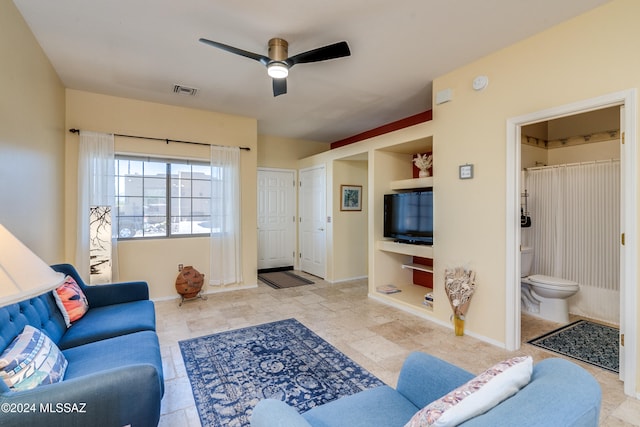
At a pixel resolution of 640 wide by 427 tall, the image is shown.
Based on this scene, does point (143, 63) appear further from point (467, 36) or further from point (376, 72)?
point (467, 36)

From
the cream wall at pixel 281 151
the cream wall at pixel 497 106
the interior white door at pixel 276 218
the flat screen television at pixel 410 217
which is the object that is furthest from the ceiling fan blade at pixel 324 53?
the interior white door at pixel 276 218

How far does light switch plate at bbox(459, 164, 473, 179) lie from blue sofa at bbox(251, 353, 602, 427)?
2.24 meters

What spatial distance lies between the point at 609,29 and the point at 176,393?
4054mm

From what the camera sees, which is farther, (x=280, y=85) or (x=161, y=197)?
(x=161, y=197)

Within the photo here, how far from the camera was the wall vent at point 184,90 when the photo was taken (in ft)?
12.2

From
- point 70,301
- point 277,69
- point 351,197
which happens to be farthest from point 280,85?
point 351,197

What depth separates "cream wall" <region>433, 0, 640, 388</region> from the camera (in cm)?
223

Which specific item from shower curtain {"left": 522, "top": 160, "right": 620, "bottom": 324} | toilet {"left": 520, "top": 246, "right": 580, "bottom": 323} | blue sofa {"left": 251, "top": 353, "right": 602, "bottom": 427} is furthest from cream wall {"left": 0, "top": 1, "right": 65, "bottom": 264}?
shower curtain {"left": 522, "top": 160, "right": 620, "bottom": 324}

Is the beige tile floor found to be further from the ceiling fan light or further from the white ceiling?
the white ceiling

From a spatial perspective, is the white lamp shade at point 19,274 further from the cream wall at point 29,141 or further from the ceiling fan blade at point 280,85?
the ceiling fan blade at point 280,85

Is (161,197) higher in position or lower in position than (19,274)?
higher

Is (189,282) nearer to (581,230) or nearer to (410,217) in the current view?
(410,217)

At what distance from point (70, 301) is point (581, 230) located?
5.34 m

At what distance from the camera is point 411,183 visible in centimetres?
423
